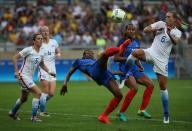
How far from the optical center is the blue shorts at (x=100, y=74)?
Answer: 16406mm

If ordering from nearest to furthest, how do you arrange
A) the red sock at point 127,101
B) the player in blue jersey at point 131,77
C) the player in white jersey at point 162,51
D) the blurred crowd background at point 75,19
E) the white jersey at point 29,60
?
the player in white jersey at point 162,51, the white jersey at point 29,60, the player in blue jersey at point 131,77, the red sock at point 127,101, the blurred crowd background at point 75,19

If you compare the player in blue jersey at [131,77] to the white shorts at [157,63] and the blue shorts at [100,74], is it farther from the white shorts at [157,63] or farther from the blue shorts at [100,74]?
the blue shorts at [100,74]

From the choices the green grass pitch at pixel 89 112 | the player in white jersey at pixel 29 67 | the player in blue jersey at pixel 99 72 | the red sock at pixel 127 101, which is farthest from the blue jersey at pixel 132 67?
the player in white jersey at pixel 29 67

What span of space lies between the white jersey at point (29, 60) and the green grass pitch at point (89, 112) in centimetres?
126

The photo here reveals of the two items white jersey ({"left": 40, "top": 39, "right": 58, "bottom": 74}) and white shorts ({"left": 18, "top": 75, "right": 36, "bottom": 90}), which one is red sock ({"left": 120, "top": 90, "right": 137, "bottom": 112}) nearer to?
white shorts ({"left": 18, "top": 75, "right": 36, "bottom": 90})

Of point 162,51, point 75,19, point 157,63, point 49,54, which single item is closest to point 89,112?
point 49,54

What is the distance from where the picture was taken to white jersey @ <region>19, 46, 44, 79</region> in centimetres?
1736

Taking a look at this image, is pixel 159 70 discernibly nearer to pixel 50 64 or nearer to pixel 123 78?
pixel 123 78

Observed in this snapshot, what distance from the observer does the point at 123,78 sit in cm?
1814

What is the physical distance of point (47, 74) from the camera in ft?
63.8

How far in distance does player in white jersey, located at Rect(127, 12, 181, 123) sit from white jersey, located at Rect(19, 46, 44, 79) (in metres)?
2.44

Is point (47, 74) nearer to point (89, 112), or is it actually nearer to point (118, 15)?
point (89, 112)

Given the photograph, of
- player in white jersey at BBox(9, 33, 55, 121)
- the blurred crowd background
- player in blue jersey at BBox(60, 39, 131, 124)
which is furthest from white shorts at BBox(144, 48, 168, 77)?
the blurred crowd background

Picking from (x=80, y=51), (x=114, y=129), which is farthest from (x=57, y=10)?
(x=114, y=129)
